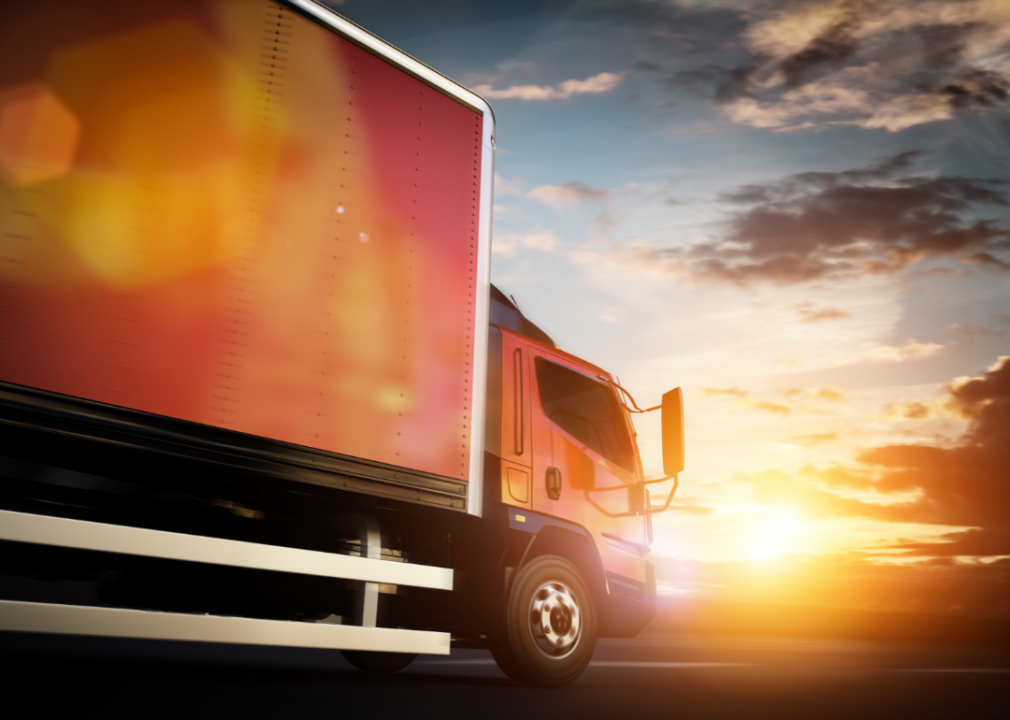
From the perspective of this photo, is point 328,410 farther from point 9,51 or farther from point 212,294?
point 9,51

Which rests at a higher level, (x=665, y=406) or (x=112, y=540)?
(x=665, y=406)

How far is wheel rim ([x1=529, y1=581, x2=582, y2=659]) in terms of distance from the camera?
5.95m

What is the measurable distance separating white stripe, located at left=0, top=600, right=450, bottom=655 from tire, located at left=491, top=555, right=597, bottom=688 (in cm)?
105

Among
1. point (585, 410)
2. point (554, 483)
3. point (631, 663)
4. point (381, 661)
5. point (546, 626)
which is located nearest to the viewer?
point (546, 626)

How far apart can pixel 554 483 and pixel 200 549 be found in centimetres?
294

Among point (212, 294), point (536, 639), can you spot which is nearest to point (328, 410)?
point (212, 294)

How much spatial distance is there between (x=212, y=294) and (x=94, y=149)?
79 cm

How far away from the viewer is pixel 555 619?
19.9ft

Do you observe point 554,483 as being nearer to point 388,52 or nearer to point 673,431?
point 673,431

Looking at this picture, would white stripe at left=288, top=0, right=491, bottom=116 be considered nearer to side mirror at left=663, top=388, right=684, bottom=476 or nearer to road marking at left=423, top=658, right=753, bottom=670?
side mirror at left=663, top=388, right=684, bottom=476

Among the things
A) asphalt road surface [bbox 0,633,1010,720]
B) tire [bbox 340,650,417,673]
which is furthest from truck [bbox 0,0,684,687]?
tire [bbox 340,650,417,673]

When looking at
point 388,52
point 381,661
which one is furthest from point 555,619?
point 388,52

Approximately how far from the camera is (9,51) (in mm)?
3441

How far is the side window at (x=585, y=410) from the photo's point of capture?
652cm
